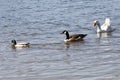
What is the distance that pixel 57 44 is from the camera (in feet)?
58.5

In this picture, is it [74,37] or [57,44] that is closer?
[57,44]

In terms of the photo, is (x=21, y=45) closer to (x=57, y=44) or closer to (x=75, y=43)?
(x=57, y=44)

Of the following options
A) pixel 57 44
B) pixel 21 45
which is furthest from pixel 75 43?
pixel 21 45

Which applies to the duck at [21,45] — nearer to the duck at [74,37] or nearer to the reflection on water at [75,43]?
the reflection on water at [75,43]

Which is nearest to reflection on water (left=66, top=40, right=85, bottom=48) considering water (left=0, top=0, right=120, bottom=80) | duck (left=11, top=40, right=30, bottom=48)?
water (left=0, top=0, right=120, bottom=80)

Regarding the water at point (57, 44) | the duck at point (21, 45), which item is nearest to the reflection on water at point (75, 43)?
the water at point (57, 44)

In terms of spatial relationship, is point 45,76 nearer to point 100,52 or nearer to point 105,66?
point 105,66

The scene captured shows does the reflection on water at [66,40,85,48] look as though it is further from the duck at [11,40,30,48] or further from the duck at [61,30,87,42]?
the duck at [11,40,30,48]

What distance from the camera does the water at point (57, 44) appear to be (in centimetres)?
1286

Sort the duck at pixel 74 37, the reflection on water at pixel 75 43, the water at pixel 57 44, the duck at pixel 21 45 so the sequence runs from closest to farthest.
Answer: the water at pixel 57 44
the duck at pixel 21 45
the reflection on water at pixel 75 43
the duck at pixel 74 37

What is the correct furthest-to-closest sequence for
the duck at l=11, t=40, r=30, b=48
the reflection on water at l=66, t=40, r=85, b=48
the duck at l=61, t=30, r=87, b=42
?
the duck at l=61, t=30, r=87, b=42
the reflection on water at l=66, t=40, r=85, b=48
the duck at l=11, t=40, r=30, b=48

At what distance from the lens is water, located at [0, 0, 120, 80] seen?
42.2 ft

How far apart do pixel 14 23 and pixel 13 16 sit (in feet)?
9.96

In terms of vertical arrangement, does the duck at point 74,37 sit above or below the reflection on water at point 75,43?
above
